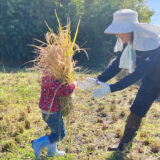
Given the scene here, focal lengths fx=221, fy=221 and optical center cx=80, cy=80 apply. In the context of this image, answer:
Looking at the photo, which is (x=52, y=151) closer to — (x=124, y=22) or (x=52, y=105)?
(x=52, y=105)

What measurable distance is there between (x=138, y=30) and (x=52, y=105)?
122 centimetres

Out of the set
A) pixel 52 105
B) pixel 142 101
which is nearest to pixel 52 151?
pixel 52 105

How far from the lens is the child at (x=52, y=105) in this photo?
2164 millimetres

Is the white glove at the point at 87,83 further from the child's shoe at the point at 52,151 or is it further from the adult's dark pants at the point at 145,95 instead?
the child's shoe at the point at 52,151

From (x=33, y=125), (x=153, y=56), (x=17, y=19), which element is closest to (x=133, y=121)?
(x=153, y=56)

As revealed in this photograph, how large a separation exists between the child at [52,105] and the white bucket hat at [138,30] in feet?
2.72

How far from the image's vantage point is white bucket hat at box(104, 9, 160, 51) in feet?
7.88

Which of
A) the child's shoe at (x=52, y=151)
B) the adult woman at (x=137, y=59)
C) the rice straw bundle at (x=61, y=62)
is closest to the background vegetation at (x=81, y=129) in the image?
the child's shoe at (x=52, y=151)

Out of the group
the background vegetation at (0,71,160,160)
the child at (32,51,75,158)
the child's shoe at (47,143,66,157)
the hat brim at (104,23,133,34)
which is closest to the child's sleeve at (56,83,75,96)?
the child at (32,51,75,158)

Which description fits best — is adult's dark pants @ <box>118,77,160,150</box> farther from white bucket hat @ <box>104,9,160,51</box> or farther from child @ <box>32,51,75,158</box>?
child @ <box>32,51,75,158</box>

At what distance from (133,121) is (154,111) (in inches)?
68.4

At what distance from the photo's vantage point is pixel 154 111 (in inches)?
166

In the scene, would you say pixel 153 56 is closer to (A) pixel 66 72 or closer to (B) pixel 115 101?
(A) pixel 66 72

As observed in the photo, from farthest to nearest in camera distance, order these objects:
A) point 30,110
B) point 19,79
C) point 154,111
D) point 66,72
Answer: point 19,79 → point 154,111 → point 30,110 → point 66,72
